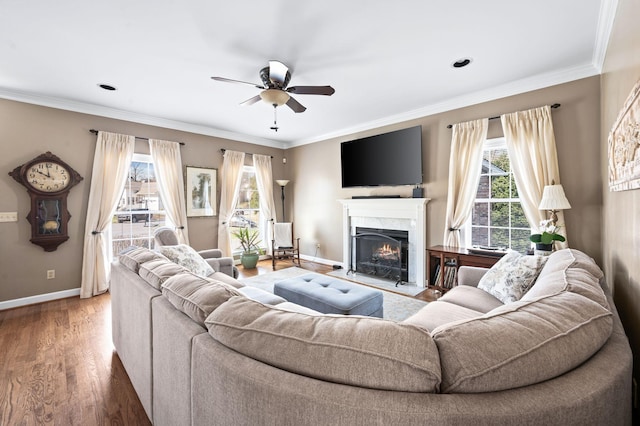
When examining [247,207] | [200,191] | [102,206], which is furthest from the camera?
[247,207]

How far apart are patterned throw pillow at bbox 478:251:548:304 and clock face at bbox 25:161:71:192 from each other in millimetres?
5094

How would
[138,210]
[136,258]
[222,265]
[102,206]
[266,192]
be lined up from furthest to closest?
[266,192] → [138,210] → [102,206] → [222,265] → [136,258]

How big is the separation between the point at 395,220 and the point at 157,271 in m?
3.57

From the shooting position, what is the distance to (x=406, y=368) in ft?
2.23

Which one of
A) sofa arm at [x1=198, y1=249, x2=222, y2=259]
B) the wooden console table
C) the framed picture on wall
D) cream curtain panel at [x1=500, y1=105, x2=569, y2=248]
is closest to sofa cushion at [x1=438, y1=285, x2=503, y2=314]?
the wooden console table

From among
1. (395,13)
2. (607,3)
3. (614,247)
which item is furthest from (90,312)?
(607,3)

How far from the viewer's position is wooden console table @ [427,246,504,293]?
3.12m

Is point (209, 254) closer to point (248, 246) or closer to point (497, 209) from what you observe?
point (248, 246)

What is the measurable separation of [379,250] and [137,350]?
3.69 meters

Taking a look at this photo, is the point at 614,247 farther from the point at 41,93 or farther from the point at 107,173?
the point at 41,93

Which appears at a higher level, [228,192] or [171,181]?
[171,181]

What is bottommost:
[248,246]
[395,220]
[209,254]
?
[248,246]

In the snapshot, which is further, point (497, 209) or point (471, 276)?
point (497, 209)

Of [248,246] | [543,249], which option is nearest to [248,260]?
[248,246]
